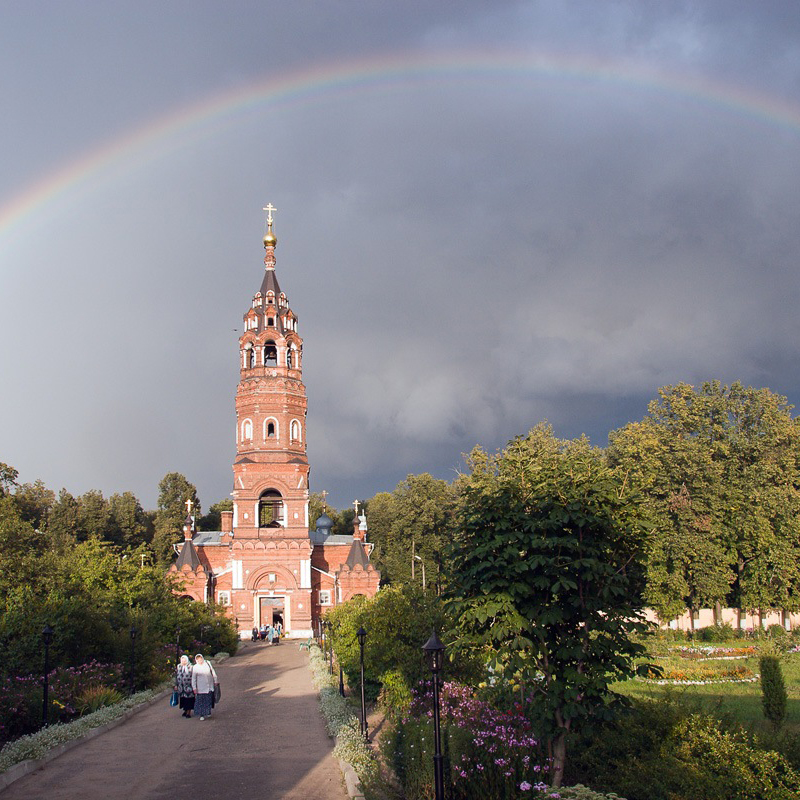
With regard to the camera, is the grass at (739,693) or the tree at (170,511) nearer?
the grass at (739,693)

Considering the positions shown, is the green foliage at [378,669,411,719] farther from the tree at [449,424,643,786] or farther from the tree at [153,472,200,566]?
Answer: the tree at [153,472,200,566]

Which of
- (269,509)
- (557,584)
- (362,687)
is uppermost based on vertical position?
(269,509)

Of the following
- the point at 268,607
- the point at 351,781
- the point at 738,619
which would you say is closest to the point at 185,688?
the point at 351,781

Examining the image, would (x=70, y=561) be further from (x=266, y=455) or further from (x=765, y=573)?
(x=765, y=573)

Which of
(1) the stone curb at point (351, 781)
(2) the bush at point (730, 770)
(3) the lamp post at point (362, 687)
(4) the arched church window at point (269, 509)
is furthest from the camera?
(4) the arched church window at point (269, 509)

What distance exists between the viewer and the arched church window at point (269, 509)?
180 ft

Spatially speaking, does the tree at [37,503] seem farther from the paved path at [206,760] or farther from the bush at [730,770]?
the bush at [730,770]

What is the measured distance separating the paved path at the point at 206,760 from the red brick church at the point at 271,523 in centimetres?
3245

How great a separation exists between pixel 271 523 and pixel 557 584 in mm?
48952

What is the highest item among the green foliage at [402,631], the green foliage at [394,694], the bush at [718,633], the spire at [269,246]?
the spire at [269,246]

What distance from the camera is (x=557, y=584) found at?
29.9 feet

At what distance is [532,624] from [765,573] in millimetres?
34416

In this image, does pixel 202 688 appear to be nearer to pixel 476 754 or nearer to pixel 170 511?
pixel 476 754

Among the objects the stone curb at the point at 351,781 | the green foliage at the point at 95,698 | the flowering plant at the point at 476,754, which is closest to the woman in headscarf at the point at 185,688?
the green foliage at the point at 95,698
